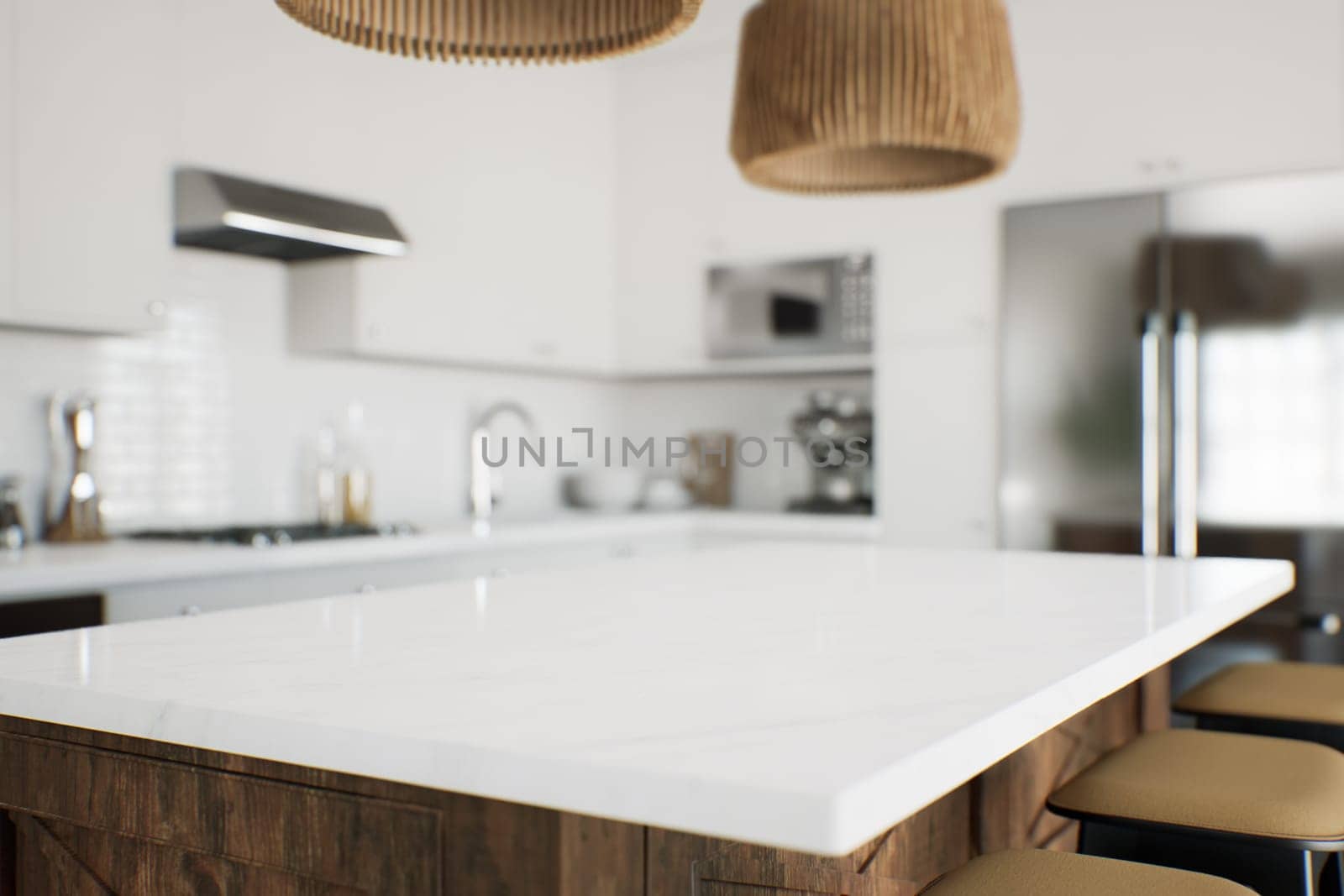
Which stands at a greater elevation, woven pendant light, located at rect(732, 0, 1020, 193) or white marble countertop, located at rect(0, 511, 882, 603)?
woven pendant light, located at rect(732, 0, 1020, 193)

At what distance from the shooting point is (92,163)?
2803mm

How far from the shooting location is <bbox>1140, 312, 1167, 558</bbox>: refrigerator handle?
3.58 meters

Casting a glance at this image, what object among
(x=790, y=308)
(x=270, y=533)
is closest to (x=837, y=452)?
(x=790, y=308)

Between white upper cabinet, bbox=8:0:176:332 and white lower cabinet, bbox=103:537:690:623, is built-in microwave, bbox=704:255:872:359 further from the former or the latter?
white upper cabinet, bbox=8:0:176:332

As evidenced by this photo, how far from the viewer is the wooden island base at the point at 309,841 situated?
0.97m

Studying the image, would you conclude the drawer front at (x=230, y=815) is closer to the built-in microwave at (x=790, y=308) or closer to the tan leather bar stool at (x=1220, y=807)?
the tan leather bar stool at (x=1220, y=807)

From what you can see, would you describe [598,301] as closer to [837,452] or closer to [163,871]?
[837,452]

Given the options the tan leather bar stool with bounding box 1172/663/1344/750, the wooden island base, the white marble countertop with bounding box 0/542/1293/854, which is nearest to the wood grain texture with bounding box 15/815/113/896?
the wooden island base

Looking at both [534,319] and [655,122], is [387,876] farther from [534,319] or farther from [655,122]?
[655,122]

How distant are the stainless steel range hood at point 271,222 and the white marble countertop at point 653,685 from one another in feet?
5.02

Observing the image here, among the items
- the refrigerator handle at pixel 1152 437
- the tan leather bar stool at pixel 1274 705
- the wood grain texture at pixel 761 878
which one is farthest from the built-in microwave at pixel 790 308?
the wood grain texture at pixel 761 878

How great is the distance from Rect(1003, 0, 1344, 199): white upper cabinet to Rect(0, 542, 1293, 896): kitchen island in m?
2.37

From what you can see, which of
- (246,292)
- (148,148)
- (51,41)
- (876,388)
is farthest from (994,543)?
(51,41)

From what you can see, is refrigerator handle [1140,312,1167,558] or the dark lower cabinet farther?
refrigerator handle [1140,312,1167,558]
